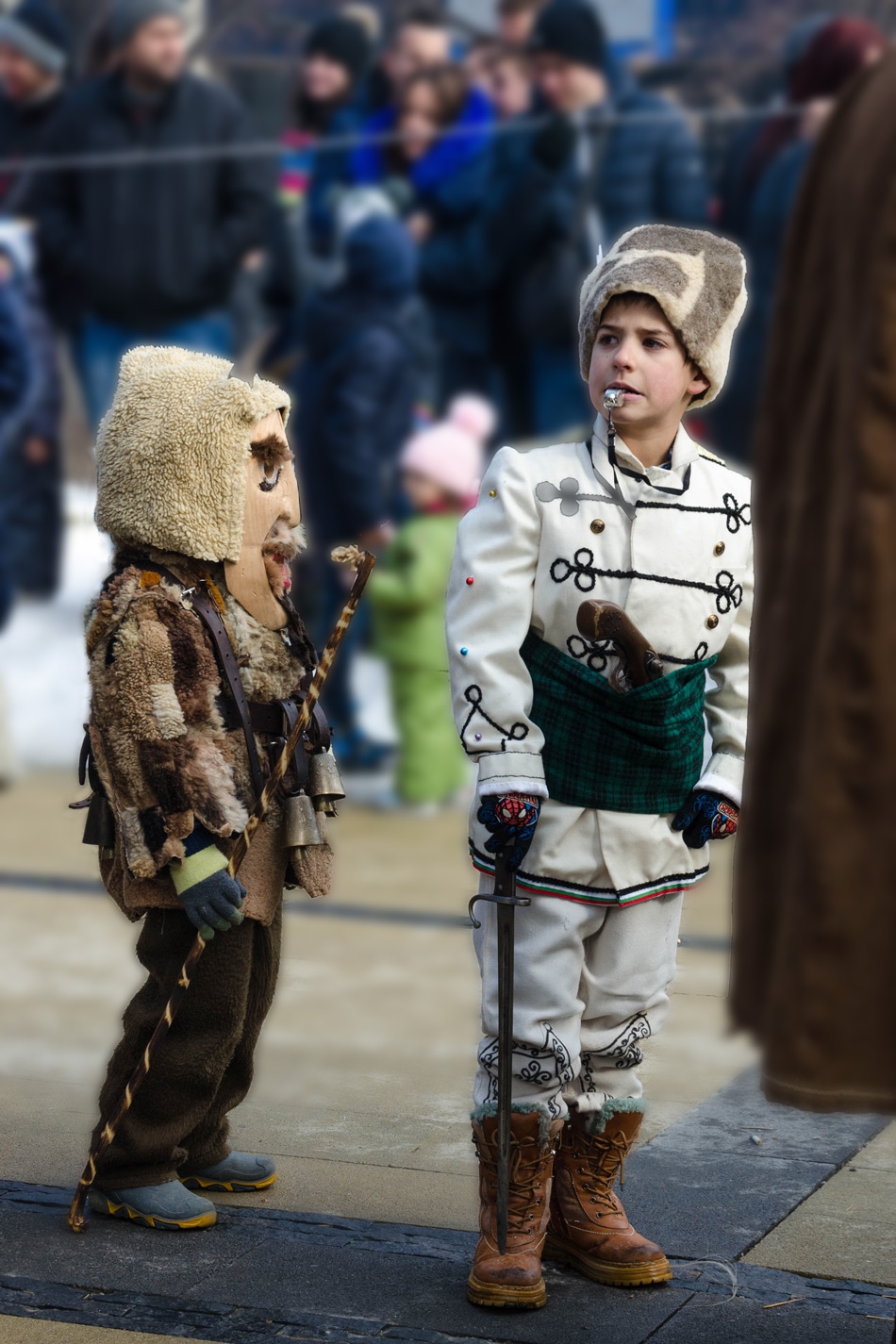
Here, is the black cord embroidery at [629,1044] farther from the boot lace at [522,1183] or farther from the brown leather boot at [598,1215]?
the boot lace at [522,1183]

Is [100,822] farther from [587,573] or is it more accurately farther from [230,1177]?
[587,573]

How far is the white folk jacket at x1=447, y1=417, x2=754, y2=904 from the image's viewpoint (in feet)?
10.1

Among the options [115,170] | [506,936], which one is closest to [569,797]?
[506,936]

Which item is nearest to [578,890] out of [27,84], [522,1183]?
[522,1183]

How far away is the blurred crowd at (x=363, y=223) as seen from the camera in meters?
9.20

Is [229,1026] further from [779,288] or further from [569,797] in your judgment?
[779,288]

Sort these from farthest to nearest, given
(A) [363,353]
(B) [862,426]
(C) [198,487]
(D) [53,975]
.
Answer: (A) [363,353] < (D) [53,975] < (C) [198,487] < (B) [862,426]

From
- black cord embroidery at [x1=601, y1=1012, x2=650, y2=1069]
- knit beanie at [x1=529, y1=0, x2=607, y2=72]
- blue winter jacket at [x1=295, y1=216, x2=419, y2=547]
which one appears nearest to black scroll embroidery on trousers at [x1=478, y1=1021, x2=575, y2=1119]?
black cord embroidery at [x1=601, y1=1012, x2=650, y2=1069]

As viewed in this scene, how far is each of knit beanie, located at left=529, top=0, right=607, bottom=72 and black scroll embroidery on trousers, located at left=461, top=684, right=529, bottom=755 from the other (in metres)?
7.29

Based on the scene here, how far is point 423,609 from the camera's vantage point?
316 inches

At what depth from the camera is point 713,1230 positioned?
11.5 feet

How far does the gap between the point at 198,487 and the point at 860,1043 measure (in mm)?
1843

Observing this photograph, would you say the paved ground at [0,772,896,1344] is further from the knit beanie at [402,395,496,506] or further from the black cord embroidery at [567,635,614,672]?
the knit beanie at [402,395,496,506]

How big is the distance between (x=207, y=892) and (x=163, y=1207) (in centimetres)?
63
